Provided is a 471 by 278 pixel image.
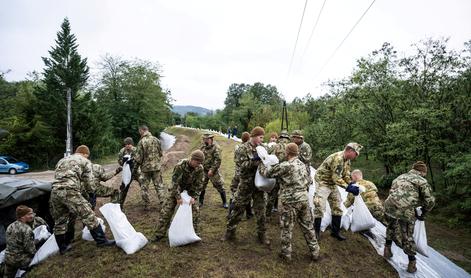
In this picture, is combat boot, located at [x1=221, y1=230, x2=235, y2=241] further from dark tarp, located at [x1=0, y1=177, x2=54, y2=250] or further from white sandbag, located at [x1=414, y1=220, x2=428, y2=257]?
dark tarp, located at [x1=0, y1=177, x2=54, y2=250]

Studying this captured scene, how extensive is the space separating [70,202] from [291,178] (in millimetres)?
3670

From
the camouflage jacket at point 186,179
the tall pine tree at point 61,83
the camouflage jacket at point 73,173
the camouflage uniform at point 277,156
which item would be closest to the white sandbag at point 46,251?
the camouflage jacket at point 73,173

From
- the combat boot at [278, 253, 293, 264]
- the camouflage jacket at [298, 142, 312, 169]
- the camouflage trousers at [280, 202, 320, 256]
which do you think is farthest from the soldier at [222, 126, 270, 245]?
the camouflage jacket at [298, 142, 312, 169]

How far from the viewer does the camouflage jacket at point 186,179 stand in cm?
483

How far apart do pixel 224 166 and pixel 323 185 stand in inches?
387

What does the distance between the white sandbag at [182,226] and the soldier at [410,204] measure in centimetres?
362

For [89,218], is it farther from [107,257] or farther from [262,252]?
A: [262,252]

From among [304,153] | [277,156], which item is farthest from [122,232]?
[304,153]

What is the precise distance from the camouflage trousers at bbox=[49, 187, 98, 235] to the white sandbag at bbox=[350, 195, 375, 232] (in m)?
4.96

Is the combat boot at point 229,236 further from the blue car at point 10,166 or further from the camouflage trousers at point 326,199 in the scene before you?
the blue car at point 10,166

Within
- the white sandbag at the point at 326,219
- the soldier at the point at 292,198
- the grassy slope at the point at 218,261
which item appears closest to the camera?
the grassy slope at the point at 218,261

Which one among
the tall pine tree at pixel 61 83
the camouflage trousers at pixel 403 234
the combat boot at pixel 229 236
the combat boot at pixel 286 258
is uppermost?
the tall pine tree at pixel 61 83

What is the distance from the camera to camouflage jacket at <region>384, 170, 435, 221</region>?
4781mm

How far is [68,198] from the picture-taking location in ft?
15.0
